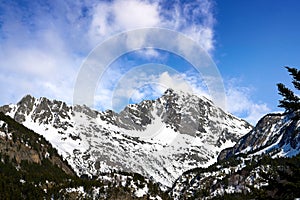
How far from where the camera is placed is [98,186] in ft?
574

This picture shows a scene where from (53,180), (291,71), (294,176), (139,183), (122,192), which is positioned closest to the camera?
(294,176)

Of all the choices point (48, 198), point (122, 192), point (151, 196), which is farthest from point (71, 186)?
point (151, 196)

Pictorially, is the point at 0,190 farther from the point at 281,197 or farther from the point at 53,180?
the point at 281,197

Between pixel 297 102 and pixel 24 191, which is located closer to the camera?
pixel 297 102

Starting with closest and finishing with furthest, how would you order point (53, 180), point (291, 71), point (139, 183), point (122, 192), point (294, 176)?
point (294, 176)
point (291, 71)
point (122, 192)
point (139, 183)
point (53, 180)

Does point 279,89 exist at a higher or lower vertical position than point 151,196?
lower

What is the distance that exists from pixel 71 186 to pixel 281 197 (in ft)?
526

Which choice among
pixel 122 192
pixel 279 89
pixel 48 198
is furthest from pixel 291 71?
pixel 48 198

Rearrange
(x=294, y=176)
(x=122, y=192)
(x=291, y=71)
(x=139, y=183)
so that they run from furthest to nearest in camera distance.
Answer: (x=139, y=183), (x=122, y=192), (x=291, y=71), (x=294, y=176)

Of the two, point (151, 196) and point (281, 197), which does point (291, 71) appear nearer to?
point (281, 197)

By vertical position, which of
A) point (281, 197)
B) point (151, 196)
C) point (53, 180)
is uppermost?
point (53, 180)

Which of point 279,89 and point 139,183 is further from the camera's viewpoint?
point 139,183

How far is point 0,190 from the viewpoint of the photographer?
170250 mm

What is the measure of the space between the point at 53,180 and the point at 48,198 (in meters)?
24.3
